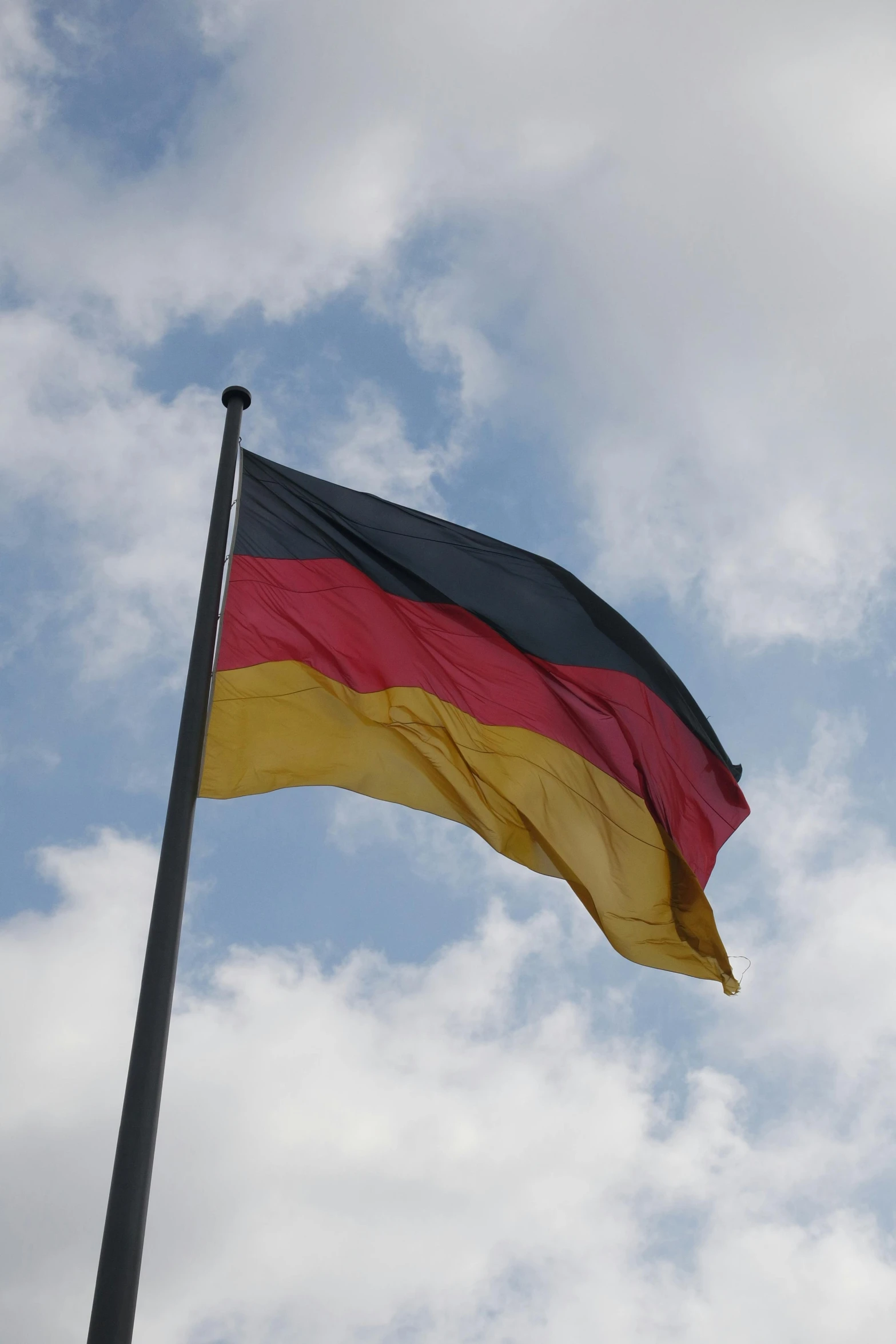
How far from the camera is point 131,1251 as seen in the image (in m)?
6.21

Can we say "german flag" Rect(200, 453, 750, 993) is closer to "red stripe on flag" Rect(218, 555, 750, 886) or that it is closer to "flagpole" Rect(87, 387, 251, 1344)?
"red stripe on flag" Rect(218, 555, 750, 886)

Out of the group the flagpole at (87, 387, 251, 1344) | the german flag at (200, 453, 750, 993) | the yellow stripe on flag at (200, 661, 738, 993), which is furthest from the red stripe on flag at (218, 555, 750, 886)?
the flagpole at (87, 387, 251, 1344)

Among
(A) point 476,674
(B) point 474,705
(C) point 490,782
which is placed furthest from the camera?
(A) point 476,674

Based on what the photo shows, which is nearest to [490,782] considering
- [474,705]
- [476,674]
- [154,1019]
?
[474,705]

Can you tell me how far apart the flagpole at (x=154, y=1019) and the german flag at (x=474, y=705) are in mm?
286

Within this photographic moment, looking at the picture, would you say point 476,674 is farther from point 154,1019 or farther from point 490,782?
point 154,1019

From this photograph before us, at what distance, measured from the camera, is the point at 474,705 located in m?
10.8

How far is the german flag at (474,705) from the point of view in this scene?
377 inches

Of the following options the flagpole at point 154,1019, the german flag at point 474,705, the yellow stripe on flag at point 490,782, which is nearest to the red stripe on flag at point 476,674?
the german flag at point 474,705

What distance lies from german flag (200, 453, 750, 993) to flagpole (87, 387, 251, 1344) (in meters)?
0.29

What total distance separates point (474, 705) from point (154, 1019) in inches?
182

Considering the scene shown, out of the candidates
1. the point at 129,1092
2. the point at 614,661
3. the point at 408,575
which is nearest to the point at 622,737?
the point at 614,661

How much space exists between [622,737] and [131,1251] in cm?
672

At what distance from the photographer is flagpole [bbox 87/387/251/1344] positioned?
6.12 meters
